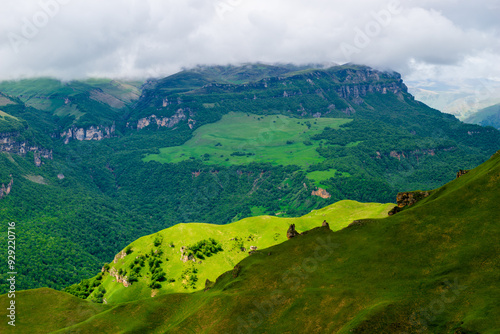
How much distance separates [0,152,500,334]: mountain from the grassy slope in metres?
25.4

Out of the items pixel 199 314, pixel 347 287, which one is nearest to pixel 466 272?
pixel 347 287

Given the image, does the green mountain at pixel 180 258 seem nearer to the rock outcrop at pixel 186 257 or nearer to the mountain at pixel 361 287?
the rock outcrop at pixel 186 257

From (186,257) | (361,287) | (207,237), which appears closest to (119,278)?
(186,257)

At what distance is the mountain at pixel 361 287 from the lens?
55.5m

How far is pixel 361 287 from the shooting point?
6681cm

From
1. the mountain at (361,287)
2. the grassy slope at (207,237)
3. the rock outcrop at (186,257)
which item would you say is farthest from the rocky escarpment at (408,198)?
the rock outcrop at (186,257)

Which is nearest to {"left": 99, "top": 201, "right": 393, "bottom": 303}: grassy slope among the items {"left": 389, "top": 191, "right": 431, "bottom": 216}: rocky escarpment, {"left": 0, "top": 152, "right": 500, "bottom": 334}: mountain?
{"left": 0, "top": 152, "right": 500, "bottom": 334}: mountain

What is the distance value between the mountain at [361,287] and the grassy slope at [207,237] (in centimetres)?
2544

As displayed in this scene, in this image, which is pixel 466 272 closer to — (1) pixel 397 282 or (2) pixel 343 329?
(1) pixel 397 282

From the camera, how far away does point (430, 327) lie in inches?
2068

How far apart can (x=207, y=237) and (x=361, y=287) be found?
8131cm

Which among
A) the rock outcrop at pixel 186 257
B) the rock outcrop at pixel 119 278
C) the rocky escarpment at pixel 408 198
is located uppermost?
the rocky escarpment at pixel 408 198

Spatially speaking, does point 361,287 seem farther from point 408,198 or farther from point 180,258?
point 180,258

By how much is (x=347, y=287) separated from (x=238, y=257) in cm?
6939
